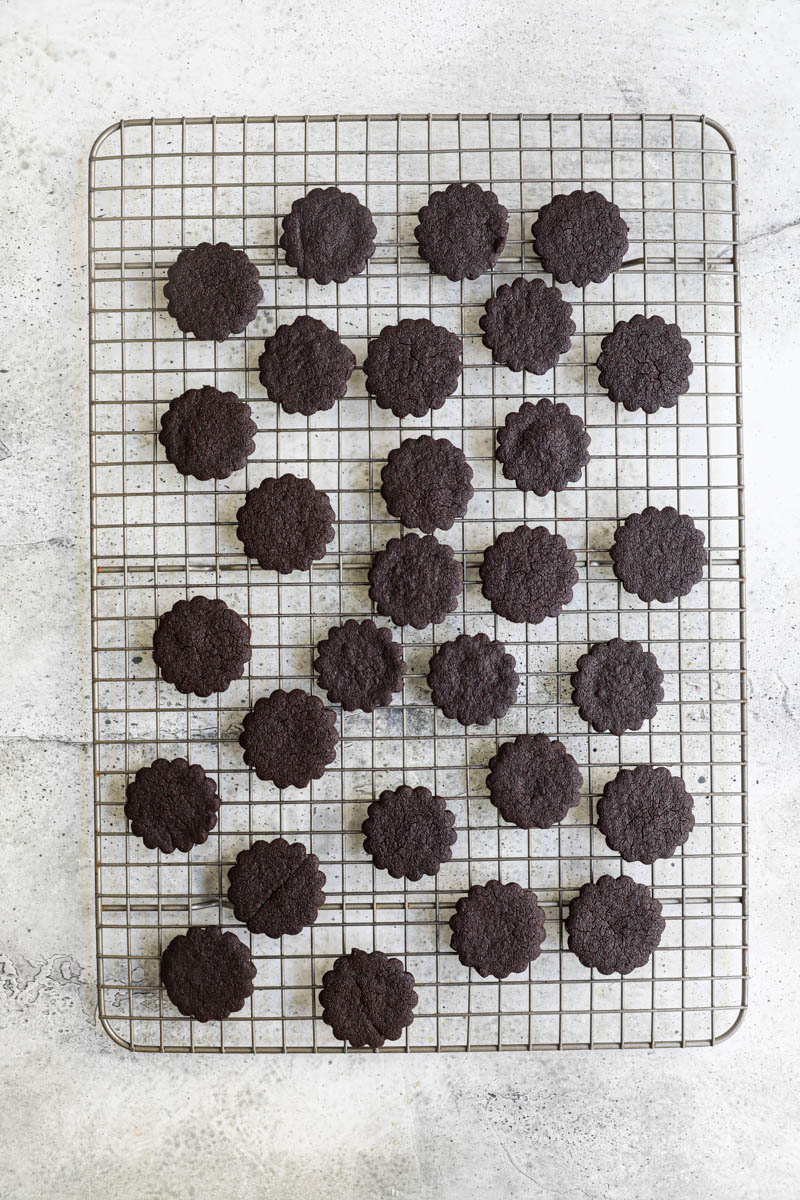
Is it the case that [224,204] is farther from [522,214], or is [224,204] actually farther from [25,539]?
[25,539]

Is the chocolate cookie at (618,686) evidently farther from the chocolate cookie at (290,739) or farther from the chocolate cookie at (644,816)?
the chocolate cookie at (290,739)

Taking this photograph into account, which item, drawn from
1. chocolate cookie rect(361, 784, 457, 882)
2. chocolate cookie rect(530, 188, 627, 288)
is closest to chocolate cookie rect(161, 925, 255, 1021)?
chocolate cookie rect(361, 784, 457, 882)

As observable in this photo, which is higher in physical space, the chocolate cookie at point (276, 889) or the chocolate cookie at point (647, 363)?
the chocolate cookie at point (647, 363)

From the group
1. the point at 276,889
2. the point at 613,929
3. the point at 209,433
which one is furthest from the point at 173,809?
the point at 613,929

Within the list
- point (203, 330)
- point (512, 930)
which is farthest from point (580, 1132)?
point (203, 330)

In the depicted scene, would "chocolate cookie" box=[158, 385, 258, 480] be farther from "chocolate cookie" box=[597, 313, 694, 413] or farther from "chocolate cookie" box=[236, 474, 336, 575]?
"chocolate cookie" box=[597, 313, 694, 413]

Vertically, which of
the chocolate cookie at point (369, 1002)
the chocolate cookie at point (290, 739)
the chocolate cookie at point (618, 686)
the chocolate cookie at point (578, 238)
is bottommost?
the chocolate cookie at point (369, 1002)

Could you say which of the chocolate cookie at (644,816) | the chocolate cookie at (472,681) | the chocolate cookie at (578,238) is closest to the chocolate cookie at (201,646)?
the chocolate cookie at (472,681)
